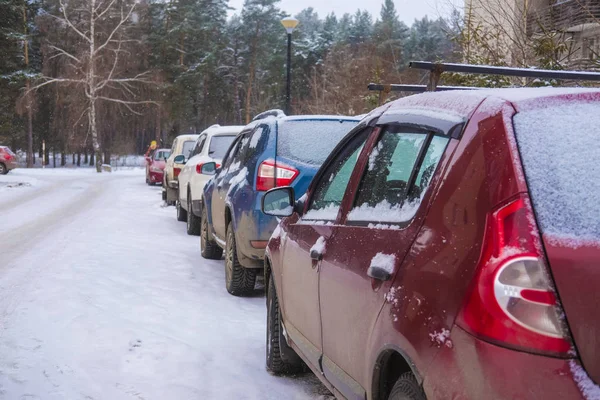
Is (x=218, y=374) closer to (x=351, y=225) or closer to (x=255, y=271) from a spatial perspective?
(x=351, y=225)

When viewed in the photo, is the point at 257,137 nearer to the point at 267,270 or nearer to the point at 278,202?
the point at 267,270

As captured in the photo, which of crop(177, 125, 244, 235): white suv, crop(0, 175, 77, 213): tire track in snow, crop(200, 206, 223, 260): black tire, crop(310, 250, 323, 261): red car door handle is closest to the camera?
crop(310, 250, 323, 261): red car door handle

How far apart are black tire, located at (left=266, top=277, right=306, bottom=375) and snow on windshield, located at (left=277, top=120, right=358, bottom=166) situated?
2418 millimetres

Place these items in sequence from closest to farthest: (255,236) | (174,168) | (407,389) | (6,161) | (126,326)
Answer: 1. (407,389)
2. (126,326)
3. (255,236)
4. (174,168)
5. (6,161)

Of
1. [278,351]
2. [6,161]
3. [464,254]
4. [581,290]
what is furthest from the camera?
[6,161]

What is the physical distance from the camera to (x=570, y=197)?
217 centimetres


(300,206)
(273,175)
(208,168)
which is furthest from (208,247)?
(300,206)

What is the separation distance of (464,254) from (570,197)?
35 cm

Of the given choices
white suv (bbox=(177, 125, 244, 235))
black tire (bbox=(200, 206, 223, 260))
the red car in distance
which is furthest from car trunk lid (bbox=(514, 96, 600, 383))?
the red car in distance

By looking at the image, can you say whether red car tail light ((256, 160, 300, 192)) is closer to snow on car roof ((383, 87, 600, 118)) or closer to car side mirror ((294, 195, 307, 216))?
car side mirror ((294, 195, 307, 216))

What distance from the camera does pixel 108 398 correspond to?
442 centimetres

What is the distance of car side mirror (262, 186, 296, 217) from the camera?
15.3 ft

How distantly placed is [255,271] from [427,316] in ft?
17.5

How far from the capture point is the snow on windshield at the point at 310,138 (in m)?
7.31
